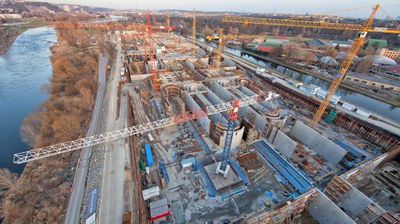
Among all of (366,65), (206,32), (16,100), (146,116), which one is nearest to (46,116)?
(146,116)

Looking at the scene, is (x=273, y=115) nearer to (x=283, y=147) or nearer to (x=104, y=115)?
(x=283, y=147)

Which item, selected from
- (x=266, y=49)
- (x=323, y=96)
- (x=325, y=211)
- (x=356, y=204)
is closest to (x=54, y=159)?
(x=325, y=211)

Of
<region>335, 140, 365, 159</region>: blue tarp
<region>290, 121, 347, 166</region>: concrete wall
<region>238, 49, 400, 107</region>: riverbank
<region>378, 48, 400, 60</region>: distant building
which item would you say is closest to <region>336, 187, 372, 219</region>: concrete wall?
<region>290, 121, 347, 166</region>: concrete wall

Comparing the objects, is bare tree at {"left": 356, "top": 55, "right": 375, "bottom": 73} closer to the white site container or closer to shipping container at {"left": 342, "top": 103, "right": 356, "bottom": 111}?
shipping container at {"left": 342, "top": 103, "right": 356, "bottom": 111}

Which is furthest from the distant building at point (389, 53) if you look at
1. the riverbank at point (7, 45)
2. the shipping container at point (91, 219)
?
the riverbank at point (7, 45)

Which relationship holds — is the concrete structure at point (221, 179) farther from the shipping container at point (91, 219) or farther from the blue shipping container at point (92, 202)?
the blue shipping container at point (92, 202)
